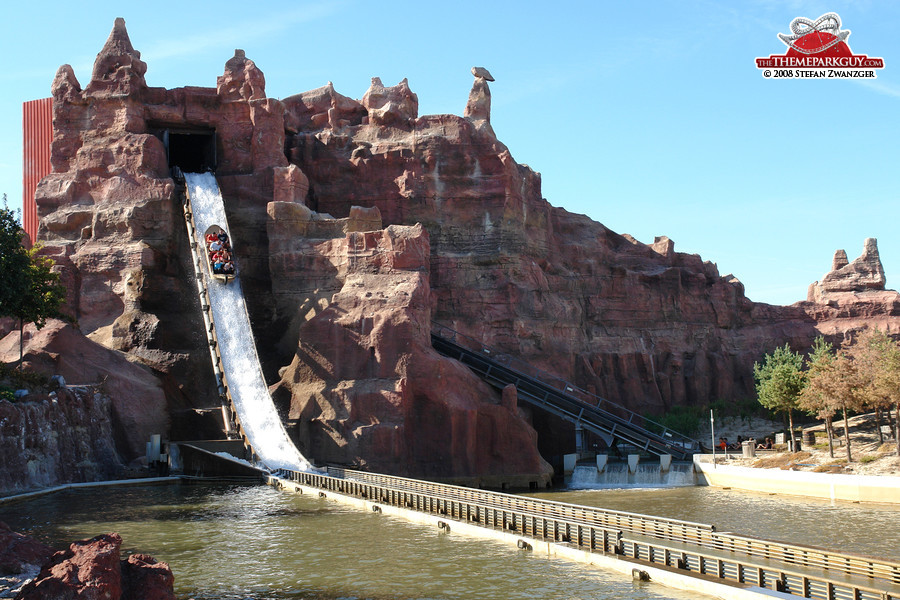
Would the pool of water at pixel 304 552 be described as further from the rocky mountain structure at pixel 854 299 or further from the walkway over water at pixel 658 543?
the rocky mountain structure at pixel 854 299

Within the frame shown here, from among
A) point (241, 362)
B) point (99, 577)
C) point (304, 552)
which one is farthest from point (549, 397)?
point (99, 577)

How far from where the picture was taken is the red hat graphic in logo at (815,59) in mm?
39188

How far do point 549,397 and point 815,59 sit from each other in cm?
2440

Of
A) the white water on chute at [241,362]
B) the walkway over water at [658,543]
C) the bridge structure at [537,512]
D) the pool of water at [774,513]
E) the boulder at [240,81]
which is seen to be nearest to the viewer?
the walkway over water at [658,543]

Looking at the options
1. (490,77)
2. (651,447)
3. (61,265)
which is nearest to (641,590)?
(651,447)

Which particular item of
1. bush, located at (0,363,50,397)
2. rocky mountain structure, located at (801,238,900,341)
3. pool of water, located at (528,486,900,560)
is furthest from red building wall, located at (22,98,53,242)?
rocky mountain structure, located at (801,238,900,341)

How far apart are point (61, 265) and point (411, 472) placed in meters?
25.3

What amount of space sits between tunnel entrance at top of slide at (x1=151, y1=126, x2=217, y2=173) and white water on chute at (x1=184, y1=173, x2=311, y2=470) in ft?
19.8

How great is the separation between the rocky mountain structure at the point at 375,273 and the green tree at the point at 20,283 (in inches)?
281

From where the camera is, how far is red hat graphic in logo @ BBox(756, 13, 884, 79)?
1543 inches

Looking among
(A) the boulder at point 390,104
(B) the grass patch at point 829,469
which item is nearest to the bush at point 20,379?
(A) the boulder at point 390,104

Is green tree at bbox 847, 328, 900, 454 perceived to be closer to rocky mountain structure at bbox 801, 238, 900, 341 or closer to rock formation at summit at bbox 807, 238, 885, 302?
rocky mountain structure at bbox 801, 238, 900, 341

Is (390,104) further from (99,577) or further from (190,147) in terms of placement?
(99,577)

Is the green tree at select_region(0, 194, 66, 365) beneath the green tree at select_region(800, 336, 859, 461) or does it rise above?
above
